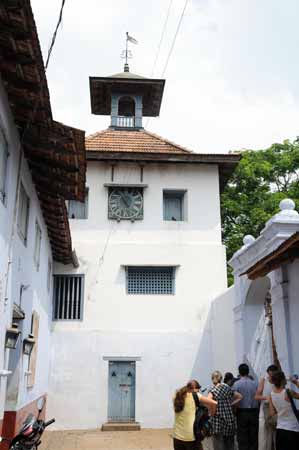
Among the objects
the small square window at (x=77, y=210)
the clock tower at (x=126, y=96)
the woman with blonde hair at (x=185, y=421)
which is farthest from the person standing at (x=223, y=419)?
the clock tower at (x=126, y=96)

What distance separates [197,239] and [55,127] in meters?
9.14

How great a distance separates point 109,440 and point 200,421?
20.6ft

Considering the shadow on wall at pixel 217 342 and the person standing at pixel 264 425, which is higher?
the shadow on wall at pixel 217 342

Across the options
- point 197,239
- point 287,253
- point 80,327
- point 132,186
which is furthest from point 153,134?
point 287,253

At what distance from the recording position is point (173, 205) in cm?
1594

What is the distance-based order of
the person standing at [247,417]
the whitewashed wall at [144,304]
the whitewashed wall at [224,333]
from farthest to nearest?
the whitewashed wall at [144,304] < the whitewashed wall at [224,333] < the person standing at [247,417]

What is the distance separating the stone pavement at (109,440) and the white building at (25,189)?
4.37 ft

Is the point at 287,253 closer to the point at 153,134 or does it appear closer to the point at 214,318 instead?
the point at 214,318

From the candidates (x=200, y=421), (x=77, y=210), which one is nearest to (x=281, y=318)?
(x=200, y=421)

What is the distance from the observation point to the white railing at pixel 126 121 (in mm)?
18344

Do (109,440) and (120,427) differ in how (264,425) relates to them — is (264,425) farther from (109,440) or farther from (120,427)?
(120,427)

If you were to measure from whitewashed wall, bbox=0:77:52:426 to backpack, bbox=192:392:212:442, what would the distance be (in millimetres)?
2525

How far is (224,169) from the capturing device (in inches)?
637

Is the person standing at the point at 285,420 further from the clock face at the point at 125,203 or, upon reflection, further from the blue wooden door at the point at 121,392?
the clock face at the point at 125,203
